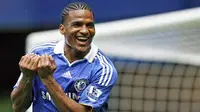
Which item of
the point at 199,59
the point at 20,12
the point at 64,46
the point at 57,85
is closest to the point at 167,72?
the point at 199,59

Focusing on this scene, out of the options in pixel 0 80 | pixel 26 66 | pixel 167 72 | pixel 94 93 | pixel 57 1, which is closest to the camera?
pixel 26 66

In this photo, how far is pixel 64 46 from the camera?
2246 mm

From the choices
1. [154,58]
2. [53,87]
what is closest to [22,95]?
[53,87]

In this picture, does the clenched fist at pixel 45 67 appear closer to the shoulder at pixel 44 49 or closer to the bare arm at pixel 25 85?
the bare arm at pixel 25 85

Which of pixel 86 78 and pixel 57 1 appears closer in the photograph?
pixel 86 78

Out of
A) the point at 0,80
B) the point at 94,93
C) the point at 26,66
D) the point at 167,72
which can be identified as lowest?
the point at 0,80

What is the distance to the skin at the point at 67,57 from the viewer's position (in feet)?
6.51

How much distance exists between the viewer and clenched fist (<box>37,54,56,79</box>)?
197 centimetres

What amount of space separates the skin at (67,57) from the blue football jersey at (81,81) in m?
0.03

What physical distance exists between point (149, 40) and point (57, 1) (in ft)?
5.07

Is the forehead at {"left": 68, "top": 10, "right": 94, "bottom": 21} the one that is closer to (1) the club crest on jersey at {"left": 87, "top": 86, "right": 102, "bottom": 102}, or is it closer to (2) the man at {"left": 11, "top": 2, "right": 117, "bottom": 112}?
(2) the man at {"left": 11, "top": 2, "right": 117, "bottom": 112}

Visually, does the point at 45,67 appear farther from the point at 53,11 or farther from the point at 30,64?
the point at 53,11

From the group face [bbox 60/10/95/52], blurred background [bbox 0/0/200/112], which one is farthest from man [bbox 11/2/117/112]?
blurred background [bbox 0/0/200/112]

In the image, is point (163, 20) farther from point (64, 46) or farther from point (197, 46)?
point (64, 46)
